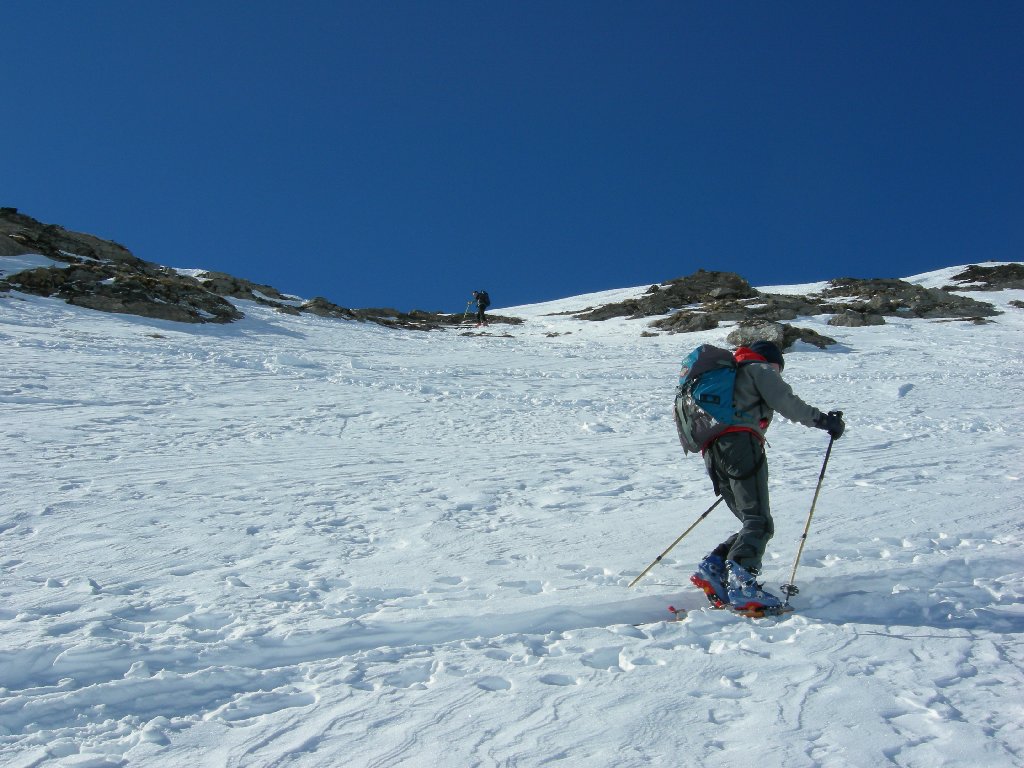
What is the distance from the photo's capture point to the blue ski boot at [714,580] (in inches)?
171

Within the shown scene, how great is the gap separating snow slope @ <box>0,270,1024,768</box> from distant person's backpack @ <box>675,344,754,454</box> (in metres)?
1.20

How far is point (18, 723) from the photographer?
296 cm

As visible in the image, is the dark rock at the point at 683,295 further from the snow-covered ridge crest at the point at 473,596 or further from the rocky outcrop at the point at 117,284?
the snow-covered ridge crest at the point at 473,596

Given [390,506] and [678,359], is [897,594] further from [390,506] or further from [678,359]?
[678,359]

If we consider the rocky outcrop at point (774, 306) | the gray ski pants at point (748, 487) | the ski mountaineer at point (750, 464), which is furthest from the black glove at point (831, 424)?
the rocky outcrop at point (774, 306)

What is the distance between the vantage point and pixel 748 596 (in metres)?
4.16

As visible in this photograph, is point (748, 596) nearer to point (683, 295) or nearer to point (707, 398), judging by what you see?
point (707, 398)

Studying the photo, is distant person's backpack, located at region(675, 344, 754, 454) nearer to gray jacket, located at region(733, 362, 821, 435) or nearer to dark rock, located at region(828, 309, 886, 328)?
gray jacket, located at region(733, 362, 821, 435)

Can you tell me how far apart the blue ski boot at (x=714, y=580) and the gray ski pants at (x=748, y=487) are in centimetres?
12

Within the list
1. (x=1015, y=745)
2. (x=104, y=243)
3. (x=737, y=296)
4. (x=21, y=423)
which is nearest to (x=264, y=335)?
(x=21, y=423)

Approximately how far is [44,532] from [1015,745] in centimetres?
663

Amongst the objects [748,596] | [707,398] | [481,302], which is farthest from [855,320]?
[748,596]

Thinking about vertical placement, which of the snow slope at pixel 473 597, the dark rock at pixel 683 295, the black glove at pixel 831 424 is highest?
the dark rock at pixel 683 295

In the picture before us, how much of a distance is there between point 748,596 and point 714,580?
0.28 meters
